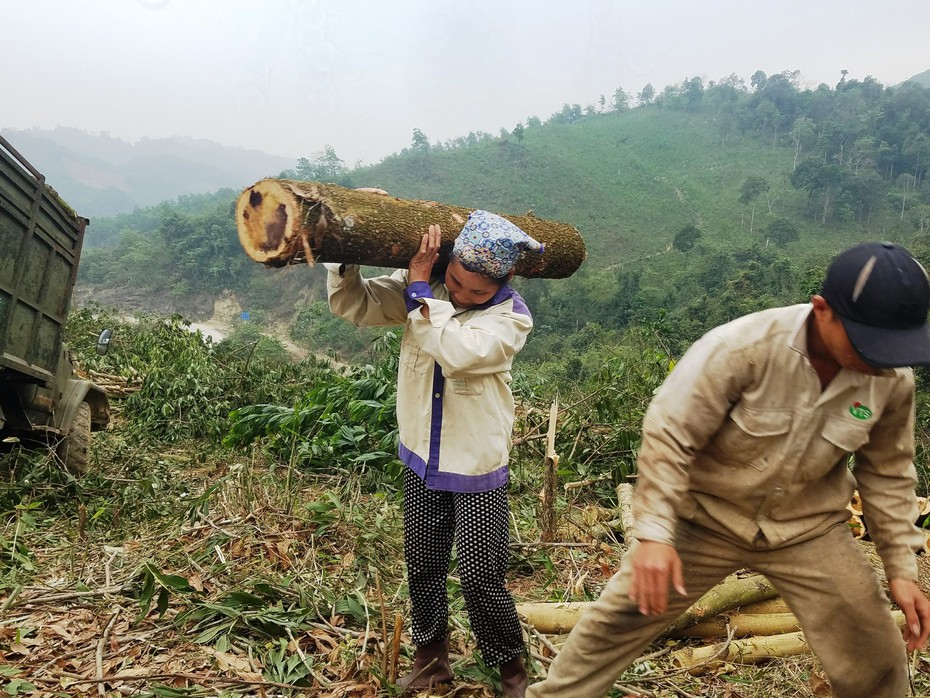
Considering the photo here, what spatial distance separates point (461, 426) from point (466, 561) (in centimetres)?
44

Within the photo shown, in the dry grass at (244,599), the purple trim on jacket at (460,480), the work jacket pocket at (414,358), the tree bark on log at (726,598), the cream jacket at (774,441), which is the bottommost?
the dry grass at (244,599)

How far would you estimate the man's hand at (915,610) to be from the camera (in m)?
Result: 1.79

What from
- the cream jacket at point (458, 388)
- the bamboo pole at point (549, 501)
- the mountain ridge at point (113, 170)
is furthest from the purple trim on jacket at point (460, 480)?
the mountain ridge at point (113, 170)

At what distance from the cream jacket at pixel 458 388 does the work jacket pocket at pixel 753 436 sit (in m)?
0.69

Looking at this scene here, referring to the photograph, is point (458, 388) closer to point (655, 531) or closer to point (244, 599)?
point (655, 531)

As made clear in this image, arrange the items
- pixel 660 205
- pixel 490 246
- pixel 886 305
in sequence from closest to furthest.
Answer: pixel 886 305 → pixel 490 246 → pixel 660 205

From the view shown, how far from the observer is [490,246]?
6.92 feet

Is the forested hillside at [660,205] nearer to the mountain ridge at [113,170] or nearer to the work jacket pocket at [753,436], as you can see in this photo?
the work jacket pocket at [753,436]

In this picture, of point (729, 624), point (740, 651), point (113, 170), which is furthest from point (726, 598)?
point (113, 170)

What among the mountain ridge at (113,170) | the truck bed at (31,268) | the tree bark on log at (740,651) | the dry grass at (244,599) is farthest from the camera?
the mountain ridge at (113,170)

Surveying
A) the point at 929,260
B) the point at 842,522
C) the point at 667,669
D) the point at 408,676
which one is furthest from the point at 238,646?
the point at 929,260

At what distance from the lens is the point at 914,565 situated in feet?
6.05

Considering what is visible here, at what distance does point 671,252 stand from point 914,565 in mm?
42862

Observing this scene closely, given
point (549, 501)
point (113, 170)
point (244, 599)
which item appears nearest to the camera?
point (244, 599)
